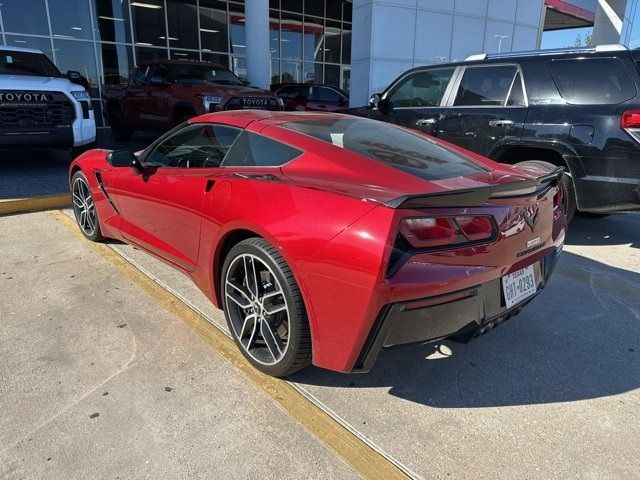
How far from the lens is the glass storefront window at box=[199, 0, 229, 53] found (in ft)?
58.1

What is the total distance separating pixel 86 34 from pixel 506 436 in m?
17.1

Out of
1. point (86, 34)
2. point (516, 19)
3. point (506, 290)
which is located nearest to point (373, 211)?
point (506, 290)

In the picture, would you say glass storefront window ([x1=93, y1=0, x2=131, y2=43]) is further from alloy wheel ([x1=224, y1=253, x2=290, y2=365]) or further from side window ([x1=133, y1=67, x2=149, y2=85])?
alloy wheel ([x1=224, y1=253, x2=290, y2=365])

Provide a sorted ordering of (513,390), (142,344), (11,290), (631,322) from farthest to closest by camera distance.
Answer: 1. (11,290)
2. (631,322)
3. (142,344)
4. (513,390)

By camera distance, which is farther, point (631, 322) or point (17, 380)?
point (631, 322)

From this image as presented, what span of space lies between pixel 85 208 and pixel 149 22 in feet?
47.2

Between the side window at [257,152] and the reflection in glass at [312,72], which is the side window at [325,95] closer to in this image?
the reflection in glass at [312,72]

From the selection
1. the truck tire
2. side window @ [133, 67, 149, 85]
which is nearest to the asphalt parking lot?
side window @ [133, 67, 149, 85]

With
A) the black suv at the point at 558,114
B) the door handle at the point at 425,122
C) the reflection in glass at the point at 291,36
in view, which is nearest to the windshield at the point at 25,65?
the door handle at the point at 425,122

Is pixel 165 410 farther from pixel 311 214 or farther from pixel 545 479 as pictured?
pixel 545 479

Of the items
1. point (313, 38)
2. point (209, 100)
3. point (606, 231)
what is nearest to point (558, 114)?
point (606, 231)

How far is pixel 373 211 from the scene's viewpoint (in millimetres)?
2086

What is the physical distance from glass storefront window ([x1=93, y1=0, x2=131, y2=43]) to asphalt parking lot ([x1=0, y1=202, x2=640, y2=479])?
47.5 feet

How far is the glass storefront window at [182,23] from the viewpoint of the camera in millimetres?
17078
